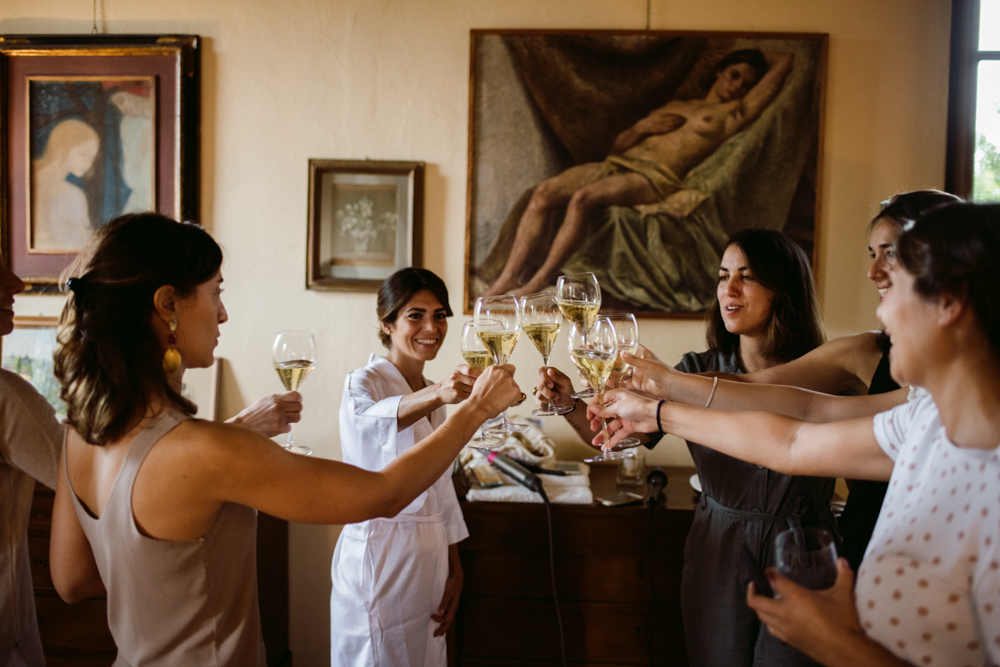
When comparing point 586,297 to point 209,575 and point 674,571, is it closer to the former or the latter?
point 209,575

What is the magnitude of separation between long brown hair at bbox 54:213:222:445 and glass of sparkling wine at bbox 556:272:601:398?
2.86ft

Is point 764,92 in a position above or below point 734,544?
above

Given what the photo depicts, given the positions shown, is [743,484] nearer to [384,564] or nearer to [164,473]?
[384,564]

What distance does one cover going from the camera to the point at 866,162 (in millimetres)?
3068

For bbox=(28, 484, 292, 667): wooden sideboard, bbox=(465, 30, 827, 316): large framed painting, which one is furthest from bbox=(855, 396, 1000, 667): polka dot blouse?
bbox=(28, 484, 292, 667): wooden sideboard

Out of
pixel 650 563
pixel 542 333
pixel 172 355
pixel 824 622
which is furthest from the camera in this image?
pixel 650 563

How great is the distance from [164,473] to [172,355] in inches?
10.2

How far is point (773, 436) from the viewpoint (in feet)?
4.53

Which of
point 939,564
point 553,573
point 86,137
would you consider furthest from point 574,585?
point 86,137

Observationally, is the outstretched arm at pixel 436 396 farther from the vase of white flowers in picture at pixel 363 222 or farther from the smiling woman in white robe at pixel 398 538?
the vase of white flowers in picture at pixel 363 222

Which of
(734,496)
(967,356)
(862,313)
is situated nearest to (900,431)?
(967,356)

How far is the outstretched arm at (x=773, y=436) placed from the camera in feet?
4.11

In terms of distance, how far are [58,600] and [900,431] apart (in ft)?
10.5

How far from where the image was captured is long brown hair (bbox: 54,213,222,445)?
1251mm
